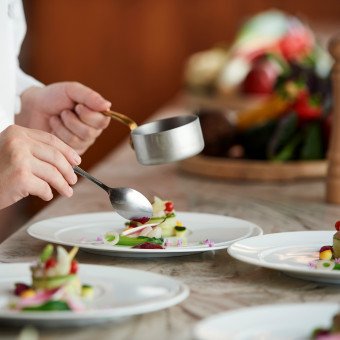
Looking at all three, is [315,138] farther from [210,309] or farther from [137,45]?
[137,45]

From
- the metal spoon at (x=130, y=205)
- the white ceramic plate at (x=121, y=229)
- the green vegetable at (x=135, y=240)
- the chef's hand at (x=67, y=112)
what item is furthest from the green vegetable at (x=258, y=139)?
the green vegetable at (x=135, y=240)

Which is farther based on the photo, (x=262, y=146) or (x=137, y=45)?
(x=137, y=45)

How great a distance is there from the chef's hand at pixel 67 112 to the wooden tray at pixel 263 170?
544 mm

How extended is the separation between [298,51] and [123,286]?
9.61 ft

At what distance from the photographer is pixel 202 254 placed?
1.23m

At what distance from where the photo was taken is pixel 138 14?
225 inches

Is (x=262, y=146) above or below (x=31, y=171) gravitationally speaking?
below

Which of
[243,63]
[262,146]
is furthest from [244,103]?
[262,146]

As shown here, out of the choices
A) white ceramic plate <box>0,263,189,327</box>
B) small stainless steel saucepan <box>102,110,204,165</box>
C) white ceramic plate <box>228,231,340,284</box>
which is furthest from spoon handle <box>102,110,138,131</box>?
white ceramic plate <box>0,263,189,327</box>

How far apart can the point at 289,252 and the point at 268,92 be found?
2340 mm

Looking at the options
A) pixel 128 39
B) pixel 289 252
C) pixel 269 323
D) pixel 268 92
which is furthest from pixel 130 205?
pixel 128 39

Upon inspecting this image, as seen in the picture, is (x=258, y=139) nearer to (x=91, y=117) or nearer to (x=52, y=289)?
(x=91, y=117)

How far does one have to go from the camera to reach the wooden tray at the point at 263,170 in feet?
6.79

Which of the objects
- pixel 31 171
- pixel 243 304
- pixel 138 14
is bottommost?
pixel 243 304
